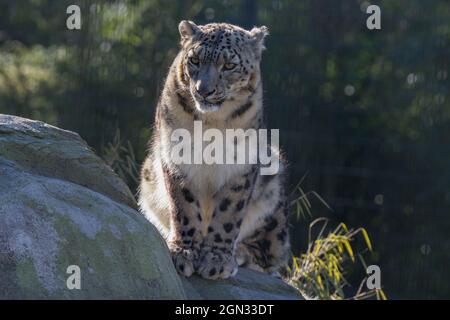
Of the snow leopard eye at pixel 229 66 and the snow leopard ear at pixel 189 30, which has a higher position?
the snow leopard ear at pixel 189 30

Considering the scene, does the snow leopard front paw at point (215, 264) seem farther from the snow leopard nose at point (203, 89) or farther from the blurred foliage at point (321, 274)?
the blurred foliage at point (321, 274)

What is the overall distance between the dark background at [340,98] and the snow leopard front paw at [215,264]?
3.64 m

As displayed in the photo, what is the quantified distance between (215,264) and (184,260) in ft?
0.51

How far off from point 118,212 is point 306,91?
5266 millimetres

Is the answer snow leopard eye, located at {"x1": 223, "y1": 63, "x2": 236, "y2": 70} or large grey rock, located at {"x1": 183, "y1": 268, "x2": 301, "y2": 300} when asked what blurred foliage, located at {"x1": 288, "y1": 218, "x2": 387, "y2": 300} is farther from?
snow leopard eye, located at {"x1": 223, "y1": 63, "x2": 236, "y2": 70}

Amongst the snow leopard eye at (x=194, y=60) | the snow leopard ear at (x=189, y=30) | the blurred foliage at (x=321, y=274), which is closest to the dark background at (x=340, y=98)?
the blurred foliage at (x=321, y=274)

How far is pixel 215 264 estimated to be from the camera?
482 centimetres

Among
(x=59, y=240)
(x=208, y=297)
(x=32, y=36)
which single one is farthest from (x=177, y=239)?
(x=32, y=36)

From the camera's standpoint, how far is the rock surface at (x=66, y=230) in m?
3.77

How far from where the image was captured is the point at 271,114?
29.1 feet

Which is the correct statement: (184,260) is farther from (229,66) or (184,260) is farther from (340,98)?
(340,98)

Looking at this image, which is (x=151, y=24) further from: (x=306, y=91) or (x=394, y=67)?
(x=394, y=67)

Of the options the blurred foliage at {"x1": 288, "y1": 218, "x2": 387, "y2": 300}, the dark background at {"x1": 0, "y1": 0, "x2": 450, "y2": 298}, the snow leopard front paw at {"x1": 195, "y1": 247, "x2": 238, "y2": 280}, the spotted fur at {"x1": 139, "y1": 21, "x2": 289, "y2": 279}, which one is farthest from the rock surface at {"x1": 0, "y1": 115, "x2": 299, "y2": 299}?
the dark background at {"x1": 0, "y1": 0, "x2": 450, "y2": 298}

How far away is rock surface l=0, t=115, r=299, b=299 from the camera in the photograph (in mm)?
3770
